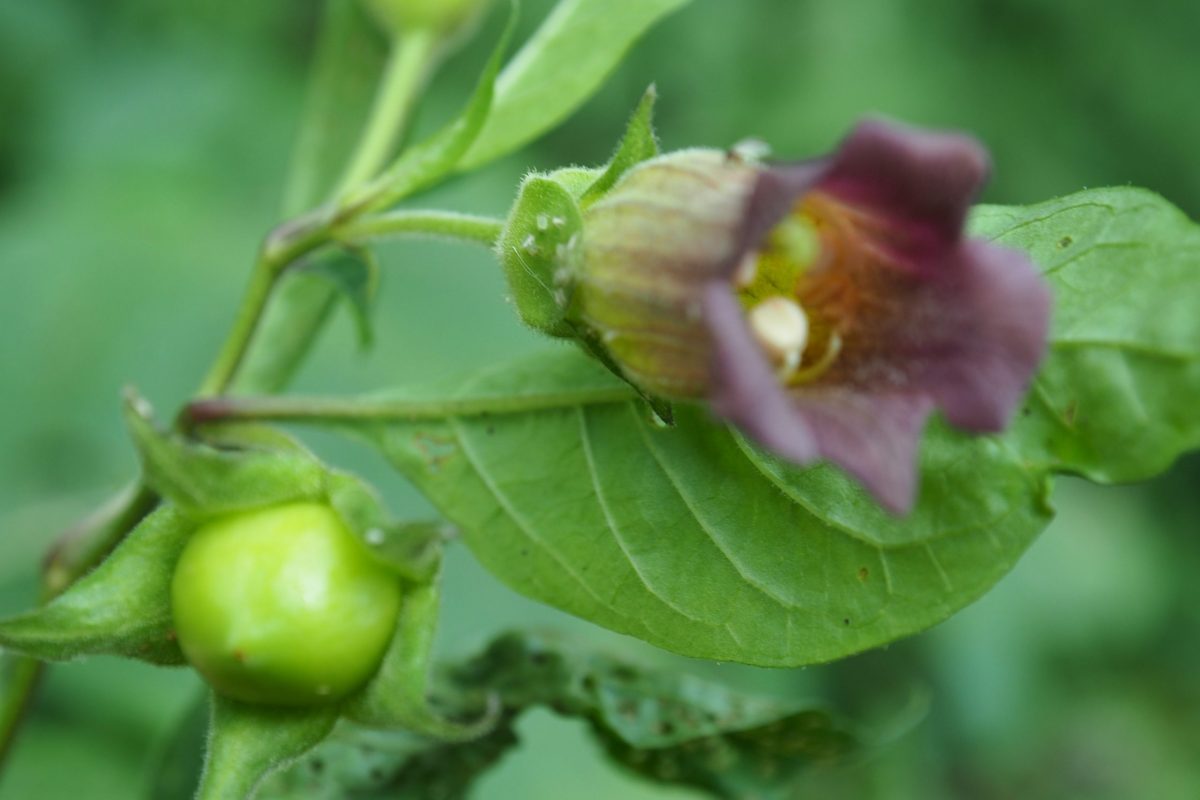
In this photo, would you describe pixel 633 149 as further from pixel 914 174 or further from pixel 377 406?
pixel 377 406

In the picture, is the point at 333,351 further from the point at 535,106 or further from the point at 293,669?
the point at 293,669

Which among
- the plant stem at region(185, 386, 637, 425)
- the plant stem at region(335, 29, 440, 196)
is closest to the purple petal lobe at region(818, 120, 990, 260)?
the plant stem at region(185, 386, 637, 425)

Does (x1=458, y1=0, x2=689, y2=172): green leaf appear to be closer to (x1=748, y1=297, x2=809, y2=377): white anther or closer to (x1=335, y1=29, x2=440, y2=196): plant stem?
(x1=335, y1=29, x2=440, y2=196): plant stem

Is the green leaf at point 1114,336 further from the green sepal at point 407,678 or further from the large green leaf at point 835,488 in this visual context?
the green sepal at point 407,678

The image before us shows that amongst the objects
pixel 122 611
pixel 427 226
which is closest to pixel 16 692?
pixel 122 611

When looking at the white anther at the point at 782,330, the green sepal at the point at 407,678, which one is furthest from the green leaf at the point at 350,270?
the white anther at the point at 782,330

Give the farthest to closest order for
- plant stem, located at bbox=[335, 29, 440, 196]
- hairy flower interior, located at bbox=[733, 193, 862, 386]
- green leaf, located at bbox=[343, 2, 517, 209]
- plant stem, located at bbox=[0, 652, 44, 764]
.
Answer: plant stem, located at bbox=[335, 29, 440, 196] < plant stem, located at bbox=[0, 652, 44, 764] < green leaf, located at bbox=[343, 2, 517, 209] < hairy flower interior, located at bbox=[733, 193, 862, 386]

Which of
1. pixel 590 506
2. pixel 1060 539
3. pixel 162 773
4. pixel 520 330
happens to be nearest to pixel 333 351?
pixel 520 330
